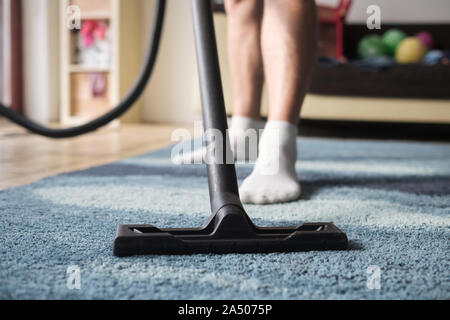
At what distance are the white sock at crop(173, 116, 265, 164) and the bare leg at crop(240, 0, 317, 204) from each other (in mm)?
261

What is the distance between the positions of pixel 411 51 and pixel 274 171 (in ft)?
6.47

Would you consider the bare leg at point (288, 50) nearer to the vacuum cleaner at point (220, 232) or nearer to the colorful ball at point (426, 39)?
the vacuum cleaner at point (220, 232)

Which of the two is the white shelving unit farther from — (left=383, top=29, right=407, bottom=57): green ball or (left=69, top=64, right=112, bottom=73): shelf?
(left=383, top=29, right=407, bottom=57): green ball

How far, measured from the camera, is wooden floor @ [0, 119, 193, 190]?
112 cm

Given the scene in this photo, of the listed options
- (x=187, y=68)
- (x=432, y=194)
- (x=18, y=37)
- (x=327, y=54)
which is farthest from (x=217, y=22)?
(x=432, y=194)

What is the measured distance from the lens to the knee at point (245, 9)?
3.78ft

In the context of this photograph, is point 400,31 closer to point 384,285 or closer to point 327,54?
point 327,54

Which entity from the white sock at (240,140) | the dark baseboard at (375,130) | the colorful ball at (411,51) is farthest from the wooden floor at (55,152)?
the colorful ball at (411,51)

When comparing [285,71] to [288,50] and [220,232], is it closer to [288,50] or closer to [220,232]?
[288,50]

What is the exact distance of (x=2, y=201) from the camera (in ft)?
2.49

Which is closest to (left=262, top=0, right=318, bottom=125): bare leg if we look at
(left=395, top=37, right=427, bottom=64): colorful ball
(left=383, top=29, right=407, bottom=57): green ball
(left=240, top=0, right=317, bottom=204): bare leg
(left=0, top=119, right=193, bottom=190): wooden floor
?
(left=240, top=0, right=317, bottom=204): bare leg

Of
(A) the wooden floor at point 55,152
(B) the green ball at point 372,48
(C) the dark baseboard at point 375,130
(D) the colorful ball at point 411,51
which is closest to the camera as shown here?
(A) the wooden floor at point 55,152

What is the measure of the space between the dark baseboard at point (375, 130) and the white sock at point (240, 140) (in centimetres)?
119

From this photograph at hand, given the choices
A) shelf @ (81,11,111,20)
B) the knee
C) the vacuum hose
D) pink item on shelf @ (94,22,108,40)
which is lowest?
the vacuum hose
